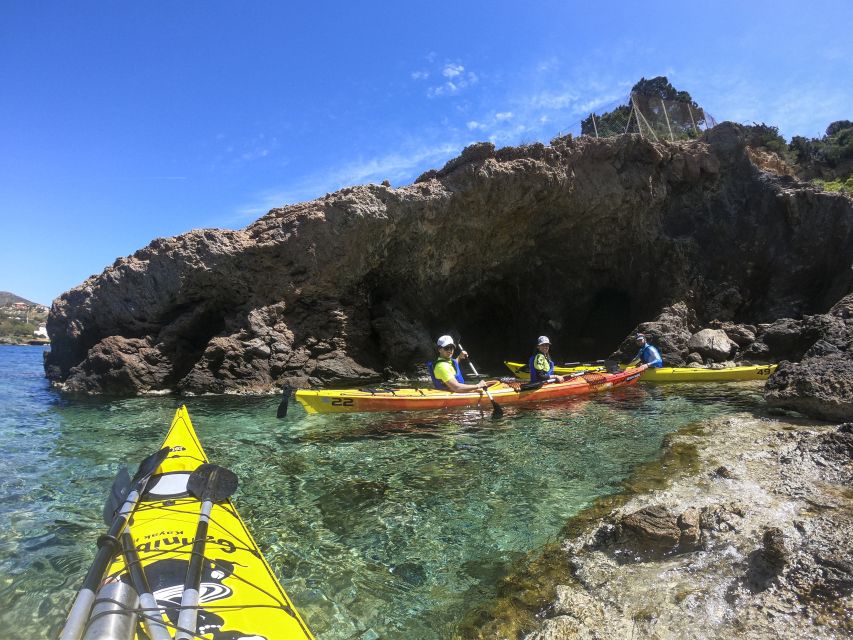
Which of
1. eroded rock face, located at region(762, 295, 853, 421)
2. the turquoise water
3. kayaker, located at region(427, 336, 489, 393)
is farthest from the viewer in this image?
kayaker, located at region(427, 336, 489, 393)

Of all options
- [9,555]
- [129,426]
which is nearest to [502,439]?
[9,555]

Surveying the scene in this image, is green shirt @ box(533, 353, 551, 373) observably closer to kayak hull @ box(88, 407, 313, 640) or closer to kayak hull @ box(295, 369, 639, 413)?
kayak hull @ box(295, 369, 639, 413)

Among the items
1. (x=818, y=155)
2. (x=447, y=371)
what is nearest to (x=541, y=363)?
(x=447, y=371)

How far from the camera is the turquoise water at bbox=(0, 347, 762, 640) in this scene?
3.18m

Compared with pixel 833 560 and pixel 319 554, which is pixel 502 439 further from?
pixel 833 560

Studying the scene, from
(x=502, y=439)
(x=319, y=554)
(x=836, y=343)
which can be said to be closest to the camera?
(x=319, y=554)

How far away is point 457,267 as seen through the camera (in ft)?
55.5

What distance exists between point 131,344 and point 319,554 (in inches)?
530

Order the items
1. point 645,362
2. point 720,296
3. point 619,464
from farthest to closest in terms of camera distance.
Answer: point 720,296 → point 645,362 → point 619,464

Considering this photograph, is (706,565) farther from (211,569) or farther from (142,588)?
(142,588)

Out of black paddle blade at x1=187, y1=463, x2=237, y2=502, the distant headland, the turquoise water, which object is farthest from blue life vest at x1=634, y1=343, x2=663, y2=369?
the distant headland

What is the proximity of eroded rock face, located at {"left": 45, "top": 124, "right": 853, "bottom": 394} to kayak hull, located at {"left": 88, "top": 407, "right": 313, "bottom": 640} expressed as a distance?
10.2 m

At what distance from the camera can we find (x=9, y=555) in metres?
3.80

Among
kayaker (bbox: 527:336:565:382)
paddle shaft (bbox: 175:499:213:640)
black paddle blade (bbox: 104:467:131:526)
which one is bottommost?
kayaker (bbox: 527:336:565:382)
